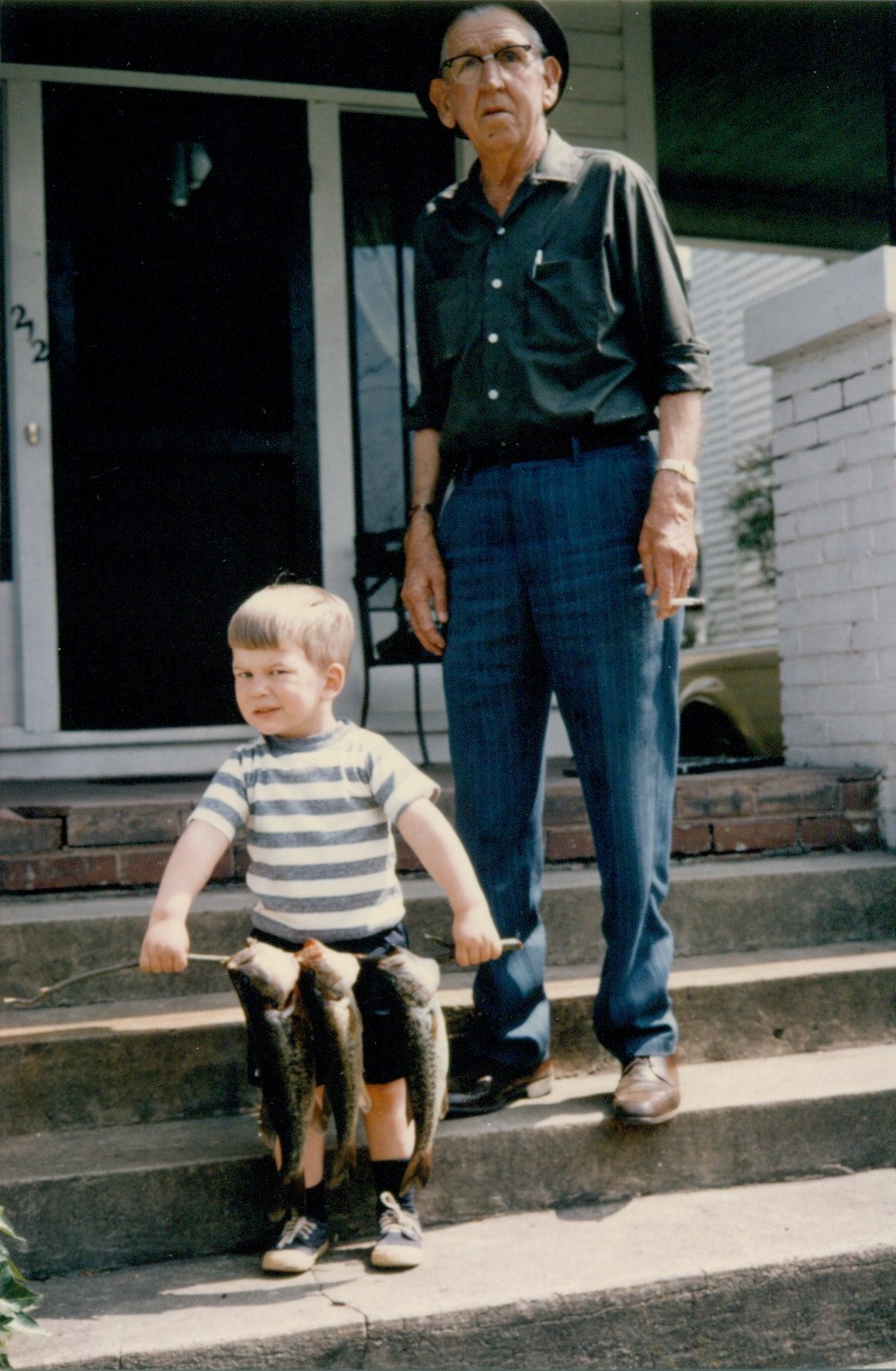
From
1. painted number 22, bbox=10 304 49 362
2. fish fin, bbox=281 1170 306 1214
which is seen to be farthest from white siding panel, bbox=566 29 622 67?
fish fin, bbox=281 1170 306 1214

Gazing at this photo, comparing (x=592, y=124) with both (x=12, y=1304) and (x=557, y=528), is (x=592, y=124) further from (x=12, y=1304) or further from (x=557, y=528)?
(x=12, y=1304)

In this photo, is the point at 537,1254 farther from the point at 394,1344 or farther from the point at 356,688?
the point at 356,688

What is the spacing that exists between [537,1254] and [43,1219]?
82cm

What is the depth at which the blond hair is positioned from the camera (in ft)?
7.12

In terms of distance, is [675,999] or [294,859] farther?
[675,999]

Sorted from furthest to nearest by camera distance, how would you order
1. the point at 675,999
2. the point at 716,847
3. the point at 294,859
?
the point at 716,847, the point at 675,999, the point at 294,859

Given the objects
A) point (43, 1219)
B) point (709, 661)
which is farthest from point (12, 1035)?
point (709, 661)

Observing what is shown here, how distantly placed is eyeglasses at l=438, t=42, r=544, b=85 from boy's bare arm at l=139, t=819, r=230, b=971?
4.70ft

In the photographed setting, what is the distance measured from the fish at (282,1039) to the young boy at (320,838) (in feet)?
0.25

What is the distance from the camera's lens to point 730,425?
13398 millimetres

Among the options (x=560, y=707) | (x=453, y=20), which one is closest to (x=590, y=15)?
(x=453, y=20)

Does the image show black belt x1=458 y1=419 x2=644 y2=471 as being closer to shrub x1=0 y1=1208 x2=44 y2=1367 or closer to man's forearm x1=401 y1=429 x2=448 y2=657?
man's forearm x1=401 y1=429 x2=448 y2=657

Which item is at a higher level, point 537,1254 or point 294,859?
point 294,859

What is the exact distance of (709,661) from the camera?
589 centimetres
